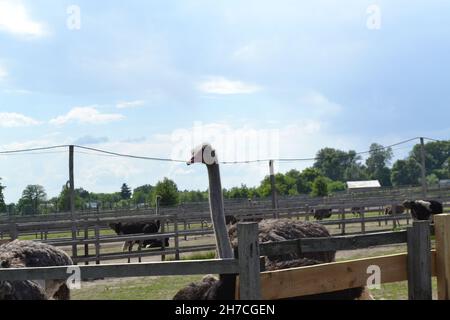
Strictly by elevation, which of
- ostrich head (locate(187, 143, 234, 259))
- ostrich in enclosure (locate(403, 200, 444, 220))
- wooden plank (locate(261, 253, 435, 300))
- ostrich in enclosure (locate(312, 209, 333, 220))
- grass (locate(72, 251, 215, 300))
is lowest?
grass (locate(72, 251, 215, 300))

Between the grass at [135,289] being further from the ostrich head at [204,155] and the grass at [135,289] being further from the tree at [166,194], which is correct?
the tree at [166,194]

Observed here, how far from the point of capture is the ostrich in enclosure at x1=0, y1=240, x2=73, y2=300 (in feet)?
14.0

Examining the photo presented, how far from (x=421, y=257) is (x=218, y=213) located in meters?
1.22

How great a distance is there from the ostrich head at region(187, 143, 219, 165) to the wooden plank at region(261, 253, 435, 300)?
3.13ft

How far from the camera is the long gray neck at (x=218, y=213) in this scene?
11.9 ft

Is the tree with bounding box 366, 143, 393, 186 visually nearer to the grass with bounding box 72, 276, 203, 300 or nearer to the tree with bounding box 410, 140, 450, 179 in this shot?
the tree with bounding box 410, 140, 450, 179

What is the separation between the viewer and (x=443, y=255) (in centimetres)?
340

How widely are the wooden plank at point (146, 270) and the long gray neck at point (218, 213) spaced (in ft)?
→ 2.35

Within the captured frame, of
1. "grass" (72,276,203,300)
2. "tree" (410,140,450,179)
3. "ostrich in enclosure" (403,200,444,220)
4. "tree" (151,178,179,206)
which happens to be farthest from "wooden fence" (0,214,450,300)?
"tree" (410,140,450,179)

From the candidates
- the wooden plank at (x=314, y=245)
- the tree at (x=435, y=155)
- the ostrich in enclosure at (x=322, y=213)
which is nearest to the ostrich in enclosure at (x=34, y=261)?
the wooden plank at (x=314, y=245)

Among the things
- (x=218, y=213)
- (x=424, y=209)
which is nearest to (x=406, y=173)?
(x=424, y=209)
